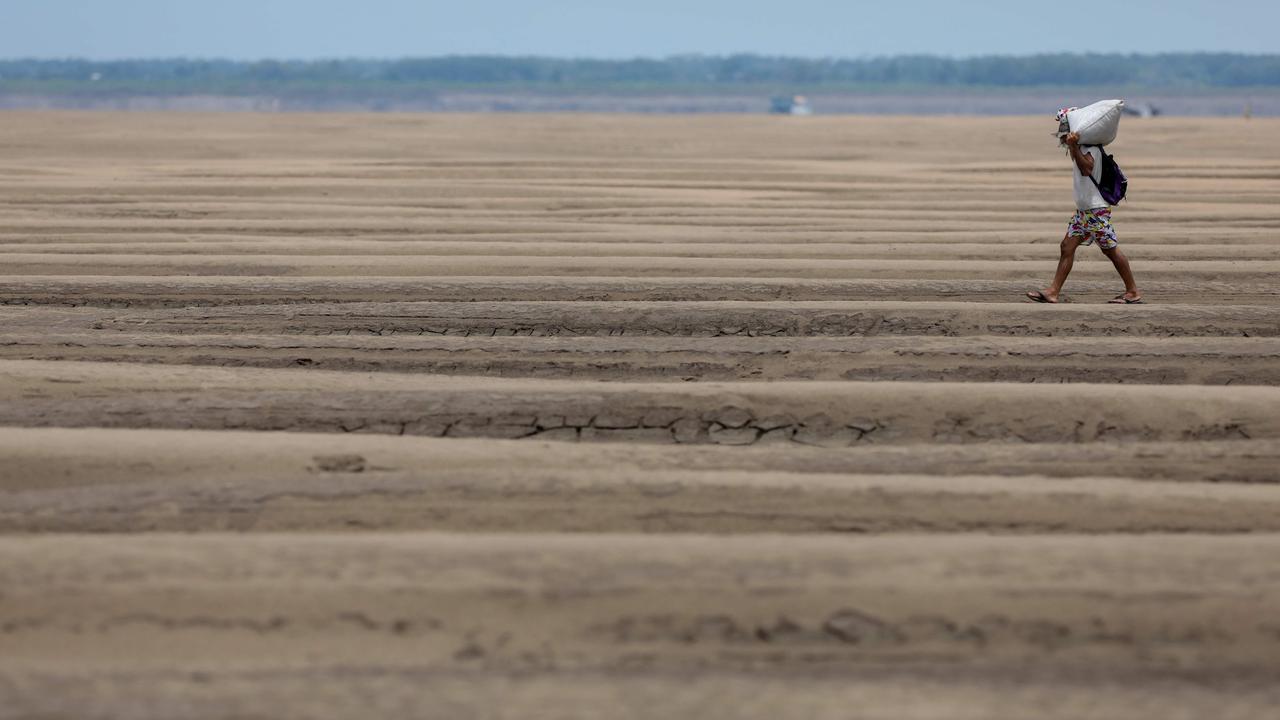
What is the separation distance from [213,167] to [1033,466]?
7618mm

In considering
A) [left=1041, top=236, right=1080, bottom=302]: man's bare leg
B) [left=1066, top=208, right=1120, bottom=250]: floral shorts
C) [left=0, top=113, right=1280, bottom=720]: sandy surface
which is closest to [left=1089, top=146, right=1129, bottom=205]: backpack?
[left=1066, top=208, right=1120, bottom=250]: floral shorts

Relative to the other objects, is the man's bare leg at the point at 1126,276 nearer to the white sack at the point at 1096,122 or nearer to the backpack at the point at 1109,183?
the backpack at the point at 1109,183

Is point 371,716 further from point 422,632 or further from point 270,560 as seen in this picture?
point 270,560

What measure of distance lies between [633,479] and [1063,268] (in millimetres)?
2362

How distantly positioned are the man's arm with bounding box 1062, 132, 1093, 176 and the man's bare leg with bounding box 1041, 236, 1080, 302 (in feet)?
0.71

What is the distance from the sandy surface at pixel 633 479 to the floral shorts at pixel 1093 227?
19 centimetres

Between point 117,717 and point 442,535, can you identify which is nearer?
point 117,717

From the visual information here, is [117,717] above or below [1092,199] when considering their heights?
below

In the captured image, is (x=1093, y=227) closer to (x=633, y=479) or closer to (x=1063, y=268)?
(x=1063, y=268)

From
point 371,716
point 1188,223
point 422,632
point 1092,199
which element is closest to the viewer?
point 371,716

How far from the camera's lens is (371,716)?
1826 mm

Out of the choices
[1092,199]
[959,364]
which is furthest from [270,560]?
[1092,199]

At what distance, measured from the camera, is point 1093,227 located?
459 centimetres

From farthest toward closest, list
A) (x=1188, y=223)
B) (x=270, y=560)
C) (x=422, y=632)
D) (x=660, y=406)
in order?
(x=1188, y=223), (x=660, y=406), (x=270, y=560), (x=422, y=632)
